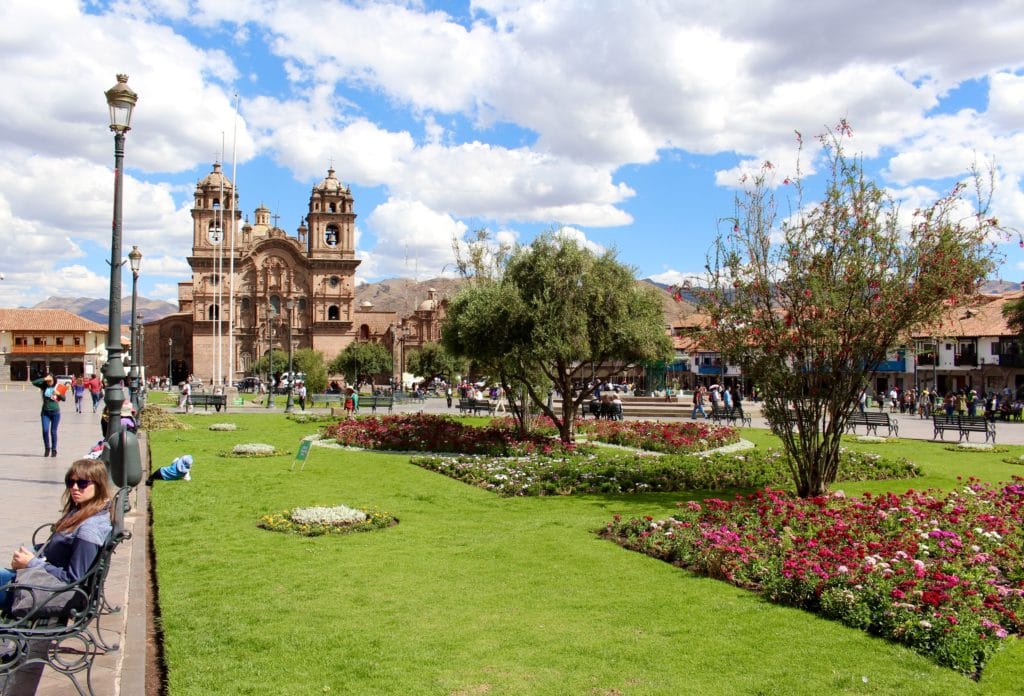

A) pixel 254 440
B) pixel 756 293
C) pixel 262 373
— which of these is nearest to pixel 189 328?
pixel 262 373

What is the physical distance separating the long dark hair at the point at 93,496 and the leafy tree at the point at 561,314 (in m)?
11.2

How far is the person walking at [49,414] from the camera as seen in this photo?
15352 millimetres

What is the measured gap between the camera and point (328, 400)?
41.9m

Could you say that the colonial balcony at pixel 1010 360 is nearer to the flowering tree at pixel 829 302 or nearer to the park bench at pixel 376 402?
the park bench at pixel 376 402

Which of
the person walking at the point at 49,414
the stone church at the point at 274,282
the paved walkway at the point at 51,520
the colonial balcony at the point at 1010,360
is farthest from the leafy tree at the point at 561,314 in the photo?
the stone church at the point at 274,282

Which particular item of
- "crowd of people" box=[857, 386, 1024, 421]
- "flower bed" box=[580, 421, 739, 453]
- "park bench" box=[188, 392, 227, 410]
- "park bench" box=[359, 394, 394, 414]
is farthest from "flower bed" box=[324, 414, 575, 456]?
"crowd of people" box=[857, 386, 1024, 421]

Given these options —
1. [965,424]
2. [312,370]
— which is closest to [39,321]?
[312,370]

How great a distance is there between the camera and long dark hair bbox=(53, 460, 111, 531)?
5242mm

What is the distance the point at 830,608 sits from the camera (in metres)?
6.29

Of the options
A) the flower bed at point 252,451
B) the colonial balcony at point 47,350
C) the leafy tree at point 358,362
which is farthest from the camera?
A: the colonial balcony at point 47,350

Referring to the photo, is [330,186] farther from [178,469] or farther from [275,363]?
[178,469]

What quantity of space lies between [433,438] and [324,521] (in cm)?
901

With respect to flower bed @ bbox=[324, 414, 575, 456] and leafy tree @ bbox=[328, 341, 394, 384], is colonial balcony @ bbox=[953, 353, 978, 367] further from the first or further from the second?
leafy tree @ bbox=[328, 341, 394, 384]

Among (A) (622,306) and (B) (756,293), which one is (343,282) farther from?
(B) (756,293)
